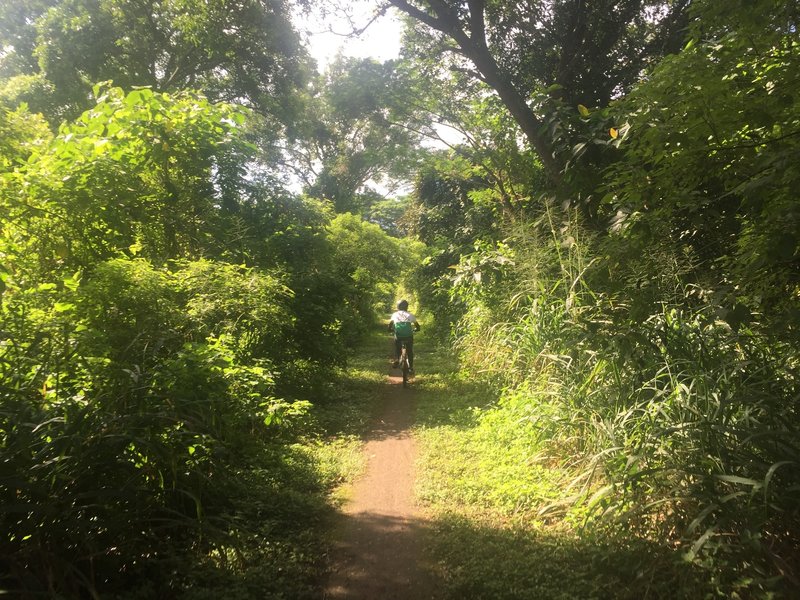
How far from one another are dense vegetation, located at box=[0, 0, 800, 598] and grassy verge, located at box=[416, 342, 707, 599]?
0.16 feet

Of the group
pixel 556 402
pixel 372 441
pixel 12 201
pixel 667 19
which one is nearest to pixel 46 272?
pixel 12 201

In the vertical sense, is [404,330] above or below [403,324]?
below

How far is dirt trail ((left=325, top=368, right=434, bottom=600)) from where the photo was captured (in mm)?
2756

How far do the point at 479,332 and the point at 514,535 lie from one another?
4.47 metres

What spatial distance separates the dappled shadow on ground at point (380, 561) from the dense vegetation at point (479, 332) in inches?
8.5

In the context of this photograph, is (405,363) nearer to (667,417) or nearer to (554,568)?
(667,417)

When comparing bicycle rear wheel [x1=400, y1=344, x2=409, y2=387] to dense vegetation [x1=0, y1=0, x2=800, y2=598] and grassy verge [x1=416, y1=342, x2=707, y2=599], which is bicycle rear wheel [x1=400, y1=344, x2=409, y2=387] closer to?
dense vegetation [x1=0, y1=0, x2=800, y2=598]

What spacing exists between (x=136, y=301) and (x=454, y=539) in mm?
3129

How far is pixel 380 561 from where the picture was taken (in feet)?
9.93

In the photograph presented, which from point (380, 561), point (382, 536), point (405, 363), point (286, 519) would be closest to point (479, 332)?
point (405, 363)

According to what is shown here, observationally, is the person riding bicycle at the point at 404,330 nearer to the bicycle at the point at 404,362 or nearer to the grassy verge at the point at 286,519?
the bicycle at the point at 404,362

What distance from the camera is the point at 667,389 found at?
340 centimetres

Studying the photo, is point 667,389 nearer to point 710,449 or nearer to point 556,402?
point 710,449

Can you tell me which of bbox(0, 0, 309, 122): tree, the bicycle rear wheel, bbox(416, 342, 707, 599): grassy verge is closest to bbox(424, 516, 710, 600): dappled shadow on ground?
bbox(416, 342, 707, 599): grassy verge
